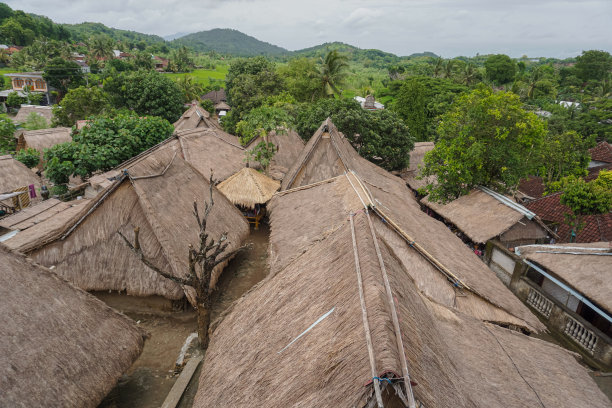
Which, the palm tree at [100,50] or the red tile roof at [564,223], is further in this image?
the palm tree at [100,50]

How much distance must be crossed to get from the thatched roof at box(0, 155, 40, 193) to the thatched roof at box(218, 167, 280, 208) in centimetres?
1062

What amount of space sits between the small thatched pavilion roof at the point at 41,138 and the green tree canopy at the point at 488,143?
76.5 feet

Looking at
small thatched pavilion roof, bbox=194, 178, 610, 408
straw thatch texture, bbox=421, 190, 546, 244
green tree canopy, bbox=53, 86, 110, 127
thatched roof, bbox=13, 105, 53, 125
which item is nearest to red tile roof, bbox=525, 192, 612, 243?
straw thatch texture, bbox=421, 190, 546, 244

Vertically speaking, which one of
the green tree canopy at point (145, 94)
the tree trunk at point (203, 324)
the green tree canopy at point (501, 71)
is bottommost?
the tree trunk at point (203, 324)

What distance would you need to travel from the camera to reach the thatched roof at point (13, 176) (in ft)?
57.2

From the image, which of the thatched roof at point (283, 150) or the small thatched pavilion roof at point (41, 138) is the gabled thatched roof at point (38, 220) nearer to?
the thatched roof at point (283, 150)

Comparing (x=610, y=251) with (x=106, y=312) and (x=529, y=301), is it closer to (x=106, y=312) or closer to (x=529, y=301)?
(x=529, y=301)

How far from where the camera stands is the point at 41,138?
24844mm

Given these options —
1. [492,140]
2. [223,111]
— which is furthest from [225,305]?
[223,111]

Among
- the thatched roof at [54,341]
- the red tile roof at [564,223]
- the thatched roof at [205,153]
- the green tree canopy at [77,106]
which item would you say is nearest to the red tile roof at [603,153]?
the red tile roof at [564,223]

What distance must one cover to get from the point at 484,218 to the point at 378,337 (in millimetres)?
11117

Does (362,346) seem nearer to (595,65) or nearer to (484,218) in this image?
(484,218)

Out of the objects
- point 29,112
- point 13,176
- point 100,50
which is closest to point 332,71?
point 13,176

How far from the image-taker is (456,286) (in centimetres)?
763
